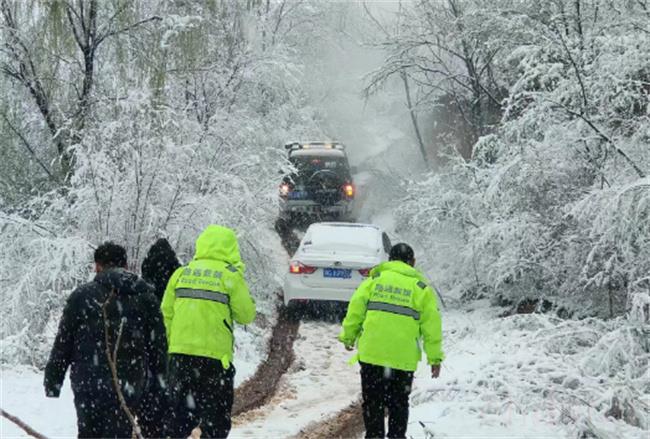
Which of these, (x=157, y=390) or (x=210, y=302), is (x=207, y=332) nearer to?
(x=210, y=302)

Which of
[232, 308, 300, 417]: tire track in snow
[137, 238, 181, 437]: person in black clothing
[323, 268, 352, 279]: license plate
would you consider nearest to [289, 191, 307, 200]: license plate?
[232, 308, 300, 417]: tire track in snow

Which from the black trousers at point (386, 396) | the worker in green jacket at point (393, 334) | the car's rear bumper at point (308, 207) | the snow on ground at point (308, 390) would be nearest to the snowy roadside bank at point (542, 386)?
the black trousers at point (386, 396)

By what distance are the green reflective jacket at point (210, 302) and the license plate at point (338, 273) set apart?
5783 mm

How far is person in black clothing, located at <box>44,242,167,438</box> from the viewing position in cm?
450

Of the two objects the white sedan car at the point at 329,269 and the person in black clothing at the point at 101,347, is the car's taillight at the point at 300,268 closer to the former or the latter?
the white sedan car at the point at 329,269

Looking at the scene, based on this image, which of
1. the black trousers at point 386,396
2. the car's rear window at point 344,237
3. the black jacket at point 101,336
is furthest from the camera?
the car's rear window at point 344,237

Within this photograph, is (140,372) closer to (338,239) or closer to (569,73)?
(338,239)

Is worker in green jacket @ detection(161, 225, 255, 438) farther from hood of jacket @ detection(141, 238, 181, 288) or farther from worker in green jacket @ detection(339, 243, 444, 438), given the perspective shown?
worker in green jacket @ detection(339, 243, 444, 438)

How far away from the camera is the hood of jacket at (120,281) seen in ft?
15.1

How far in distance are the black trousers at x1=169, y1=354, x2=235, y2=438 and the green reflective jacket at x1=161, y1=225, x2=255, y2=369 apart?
0.31ft

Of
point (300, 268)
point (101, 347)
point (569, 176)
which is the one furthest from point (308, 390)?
point (569, 176)

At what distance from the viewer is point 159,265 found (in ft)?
20.9

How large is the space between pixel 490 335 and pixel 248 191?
13.1 ft

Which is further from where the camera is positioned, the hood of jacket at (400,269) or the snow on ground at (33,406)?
the snow on ground at (33,406)
